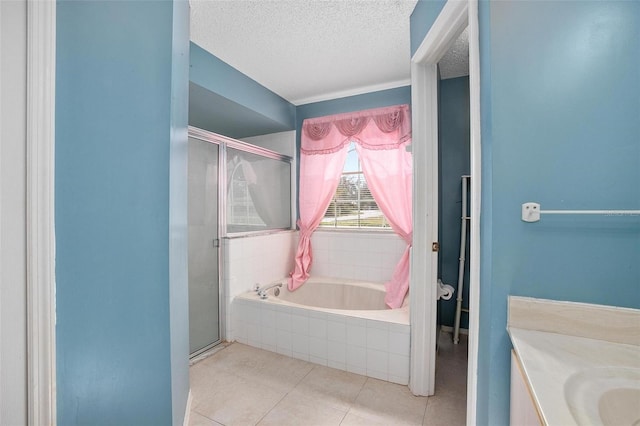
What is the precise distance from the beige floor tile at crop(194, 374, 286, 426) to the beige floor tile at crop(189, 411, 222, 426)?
0.08ft

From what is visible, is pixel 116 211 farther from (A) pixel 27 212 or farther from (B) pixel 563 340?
(B) pixel 563 340

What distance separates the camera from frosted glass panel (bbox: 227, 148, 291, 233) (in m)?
2.64

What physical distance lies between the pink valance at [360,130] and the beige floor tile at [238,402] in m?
2.31

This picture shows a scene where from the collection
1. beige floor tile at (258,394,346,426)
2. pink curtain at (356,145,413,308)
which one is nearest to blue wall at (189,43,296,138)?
pink curtain at (356,145,413,308)

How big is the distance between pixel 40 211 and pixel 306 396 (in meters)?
1.70

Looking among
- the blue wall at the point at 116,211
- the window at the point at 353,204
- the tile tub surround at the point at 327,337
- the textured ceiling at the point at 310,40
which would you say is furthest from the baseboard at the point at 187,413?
the textured ceiling at the point at 310,40

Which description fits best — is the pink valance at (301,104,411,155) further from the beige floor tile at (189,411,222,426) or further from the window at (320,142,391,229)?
the beige floor tile at (189,411,222,426)

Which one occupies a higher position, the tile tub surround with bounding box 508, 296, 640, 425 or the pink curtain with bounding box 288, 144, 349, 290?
the pink curtain with bounding box 288, 144, 349, 290

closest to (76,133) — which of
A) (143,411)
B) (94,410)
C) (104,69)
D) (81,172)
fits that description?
(81,172)

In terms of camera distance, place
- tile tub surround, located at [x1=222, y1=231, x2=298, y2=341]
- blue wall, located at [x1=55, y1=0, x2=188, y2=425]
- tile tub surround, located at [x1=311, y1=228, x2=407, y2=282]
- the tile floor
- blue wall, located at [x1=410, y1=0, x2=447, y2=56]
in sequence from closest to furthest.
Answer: blue wall, located at [x1=55, y1=0, x2=188, y2=425]
blue wall, located at [x1=410, y1=0, x2=447, y2=56]
the tile floor
tile tub surround, located at [x1=222, y1=231, x2=298, y2=341]
tile tub surround, located at [x1=311, y1=228, x2=407, y2=282]

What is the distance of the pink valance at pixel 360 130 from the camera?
273 centimetres

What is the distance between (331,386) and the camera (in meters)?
1.85

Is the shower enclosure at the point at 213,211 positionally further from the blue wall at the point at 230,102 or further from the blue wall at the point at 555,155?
the blue wall at the point at 555,155

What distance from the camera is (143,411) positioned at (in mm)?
1040
